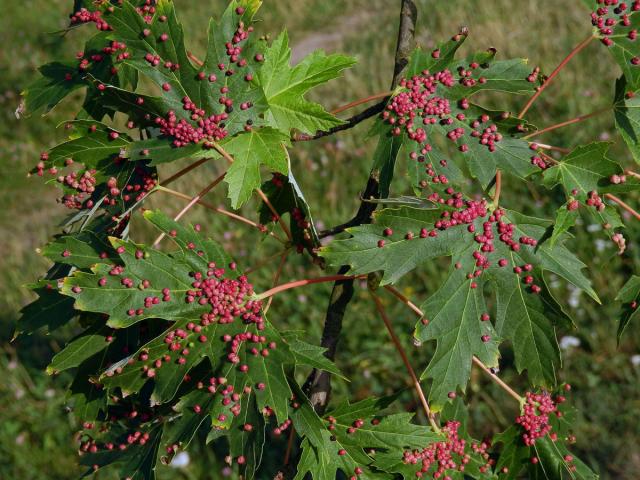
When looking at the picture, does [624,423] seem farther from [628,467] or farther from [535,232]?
[535,232]

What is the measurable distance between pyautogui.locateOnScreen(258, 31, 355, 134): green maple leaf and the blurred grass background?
506mm

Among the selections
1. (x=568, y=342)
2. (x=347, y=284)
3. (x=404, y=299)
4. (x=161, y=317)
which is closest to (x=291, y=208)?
(x=347, y=284)

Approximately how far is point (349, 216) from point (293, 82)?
325 cm

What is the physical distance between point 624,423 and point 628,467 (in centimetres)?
21

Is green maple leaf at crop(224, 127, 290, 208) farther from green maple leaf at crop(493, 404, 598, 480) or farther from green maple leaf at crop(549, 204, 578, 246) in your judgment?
green maple leaf at crop(493, 404, 598, 480)

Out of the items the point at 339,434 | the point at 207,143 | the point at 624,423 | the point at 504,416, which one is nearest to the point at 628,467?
the point at 624,423

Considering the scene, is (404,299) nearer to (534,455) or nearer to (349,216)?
(534,455)

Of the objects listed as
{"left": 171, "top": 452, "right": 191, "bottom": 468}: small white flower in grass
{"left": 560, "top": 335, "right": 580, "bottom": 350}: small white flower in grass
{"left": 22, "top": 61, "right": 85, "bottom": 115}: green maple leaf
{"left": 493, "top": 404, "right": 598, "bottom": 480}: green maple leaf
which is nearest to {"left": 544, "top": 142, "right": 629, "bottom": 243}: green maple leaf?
{"left": 493, "top": 404, "right": 598, "bottom": 480}: green maple leaf

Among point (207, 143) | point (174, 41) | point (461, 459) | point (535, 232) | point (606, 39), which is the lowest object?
point (461, 459)

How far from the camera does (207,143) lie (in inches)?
50.3

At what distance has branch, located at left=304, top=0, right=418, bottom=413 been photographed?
4.88 feet

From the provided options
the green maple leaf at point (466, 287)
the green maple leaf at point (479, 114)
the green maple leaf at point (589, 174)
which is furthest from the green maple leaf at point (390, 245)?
the green maple leaf at point (589, 174)

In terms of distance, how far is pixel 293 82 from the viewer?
52.9 inches

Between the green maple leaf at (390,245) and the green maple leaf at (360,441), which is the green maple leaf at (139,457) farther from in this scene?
the green maple leaf at (390,245)
